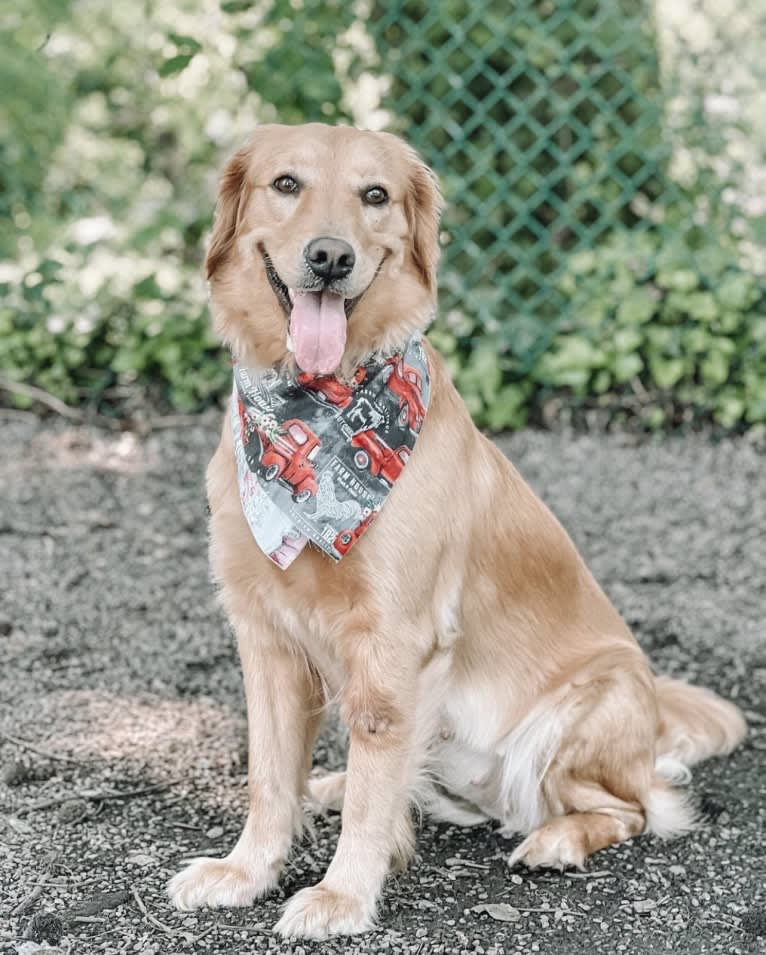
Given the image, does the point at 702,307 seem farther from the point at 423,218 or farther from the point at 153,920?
the point at 153,920

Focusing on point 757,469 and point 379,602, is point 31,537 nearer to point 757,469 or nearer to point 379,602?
point 379,602

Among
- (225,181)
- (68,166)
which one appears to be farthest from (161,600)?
(68,166)

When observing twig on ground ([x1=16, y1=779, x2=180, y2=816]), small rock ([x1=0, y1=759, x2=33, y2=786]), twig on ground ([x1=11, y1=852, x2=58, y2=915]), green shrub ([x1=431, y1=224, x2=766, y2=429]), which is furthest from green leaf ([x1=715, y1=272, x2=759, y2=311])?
twig on ground ([x1=11, y1=852, x2=58, y2=915])

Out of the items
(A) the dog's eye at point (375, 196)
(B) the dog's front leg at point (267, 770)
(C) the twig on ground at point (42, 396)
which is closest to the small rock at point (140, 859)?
(B) the dog's front leg at point (267, 770)

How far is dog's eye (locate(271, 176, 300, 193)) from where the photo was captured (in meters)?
A: 2.67

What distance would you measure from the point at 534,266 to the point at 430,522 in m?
3.67

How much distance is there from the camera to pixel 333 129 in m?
2.74

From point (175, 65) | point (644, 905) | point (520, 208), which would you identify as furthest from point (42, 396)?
point (644, 905)

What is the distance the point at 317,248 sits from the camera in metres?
2.51

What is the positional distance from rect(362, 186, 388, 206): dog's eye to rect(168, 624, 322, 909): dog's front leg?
0.92 metres

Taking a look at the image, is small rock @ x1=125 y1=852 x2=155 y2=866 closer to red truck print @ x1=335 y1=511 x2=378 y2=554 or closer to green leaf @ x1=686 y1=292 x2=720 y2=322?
red truck print @ x1=335 y1=511 x2=378 y2=554

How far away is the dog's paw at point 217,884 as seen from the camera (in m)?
2.60

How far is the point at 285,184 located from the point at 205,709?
151 centimetres

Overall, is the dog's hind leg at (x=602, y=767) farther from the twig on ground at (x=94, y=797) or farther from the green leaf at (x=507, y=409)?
the green leaf at (x=507, y=409)
